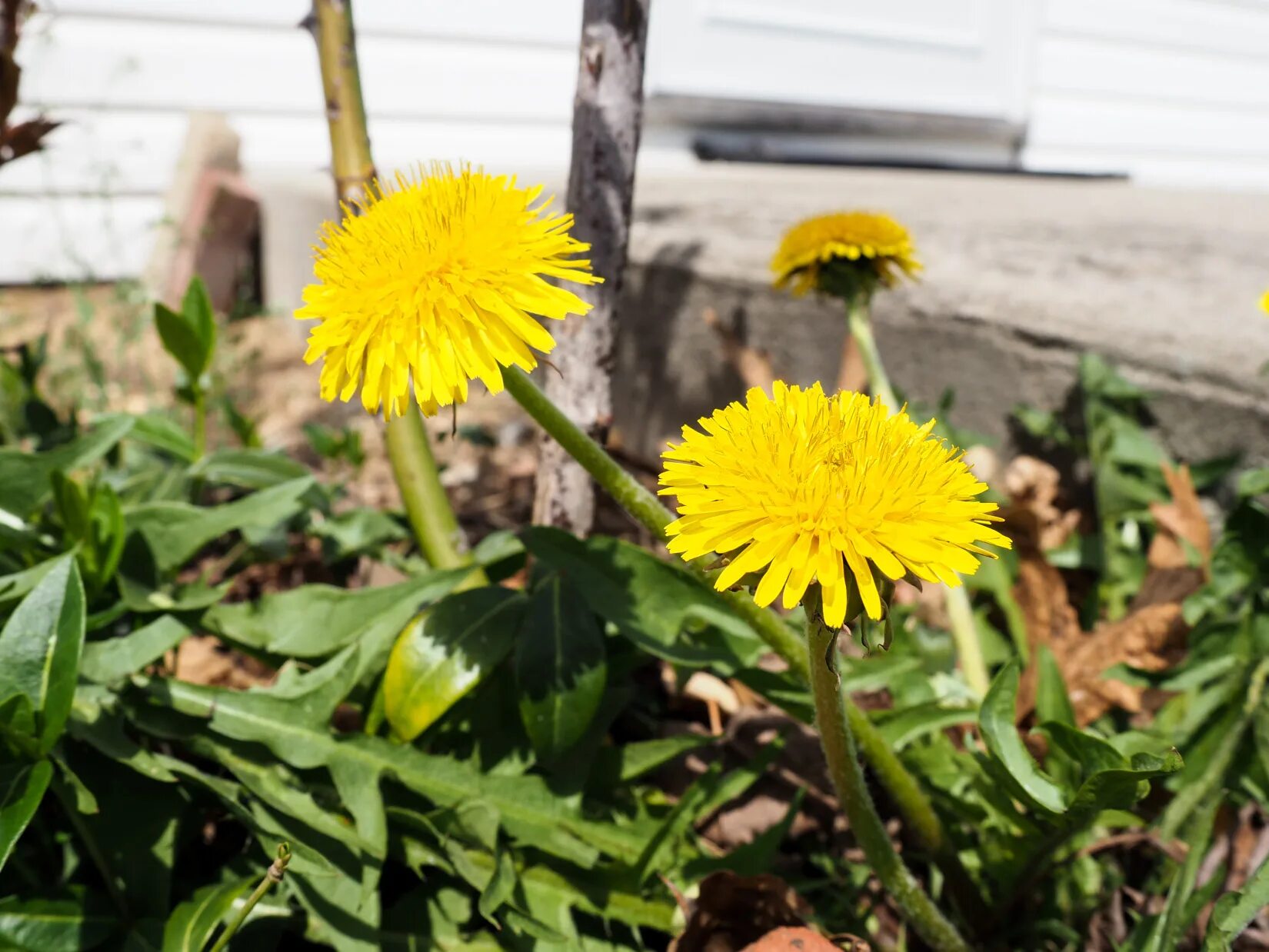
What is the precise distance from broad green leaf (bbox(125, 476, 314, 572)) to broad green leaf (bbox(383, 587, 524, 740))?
0.35 metres

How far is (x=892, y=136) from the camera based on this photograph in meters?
5.05

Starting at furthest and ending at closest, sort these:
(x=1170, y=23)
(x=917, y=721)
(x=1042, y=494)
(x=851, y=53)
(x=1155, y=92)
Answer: (x=1155, y=92) → (x=1170, y=23) → (x=851, y=53) → (x=1042, y=494) → (x=917, y=721)

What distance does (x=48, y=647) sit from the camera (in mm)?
1075

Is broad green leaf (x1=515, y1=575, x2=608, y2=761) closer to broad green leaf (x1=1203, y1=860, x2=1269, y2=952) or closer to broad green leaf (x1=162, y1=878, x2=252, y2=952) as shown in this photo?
broad green leaf (x1=162, y1=878, x2=252, y2=952)

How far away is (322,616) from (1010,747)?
0.89 metres

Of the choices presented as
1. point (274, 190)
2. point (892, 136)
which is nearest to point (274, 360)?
point (274, 190)

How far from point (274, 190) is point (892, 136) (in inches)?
125

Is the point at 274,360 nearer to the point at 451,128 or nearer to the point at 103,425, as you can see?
the point at 451,128

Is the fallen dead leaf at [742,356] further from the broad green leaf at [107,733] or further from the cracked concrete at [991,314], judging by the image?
the broad green leaf at [107,733]

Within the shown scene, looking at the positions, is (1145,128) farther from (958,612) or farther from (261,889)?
(261,889)

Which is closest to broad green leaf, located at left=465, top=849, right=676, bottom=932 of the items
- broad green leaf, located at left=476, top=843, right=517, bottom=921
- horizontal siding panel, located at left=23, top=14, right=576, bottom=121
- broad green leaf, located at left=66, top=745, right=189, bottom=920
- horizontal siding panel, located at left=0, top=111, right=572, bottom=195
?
broad green leaf, located at left=476, top=843, right=517, bottom=921

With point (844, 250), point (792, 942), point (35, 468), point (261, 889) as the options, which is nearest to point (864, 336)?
point (844, 250)

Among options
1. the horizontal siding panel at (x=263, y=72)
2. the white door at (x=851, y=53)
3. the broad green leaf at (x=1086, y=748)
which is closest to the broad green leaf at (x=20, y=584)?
the broad green leaf at (x=1086, y=748)

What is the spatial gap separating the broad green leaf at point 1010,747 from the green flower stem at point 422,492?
832mm
